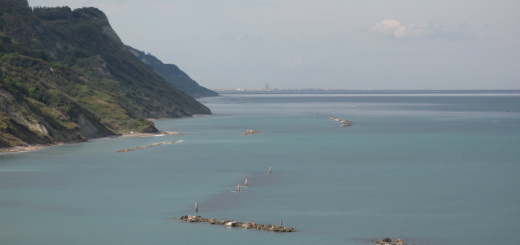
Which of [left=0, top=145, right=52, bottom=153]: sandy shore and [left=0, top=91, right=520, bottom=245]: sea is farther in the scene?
[left=0, top=145, right=52, bottom=153]: sandy shore

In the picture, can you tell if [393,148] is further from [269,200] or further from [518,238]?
[518,238]

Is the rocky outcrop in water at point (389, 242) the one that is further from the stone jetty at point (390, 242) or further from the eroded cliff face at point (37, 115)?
the eroded cliff face at point (37, 115)

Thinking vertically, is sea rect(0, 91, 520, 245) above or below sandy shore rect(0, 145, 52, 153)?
below

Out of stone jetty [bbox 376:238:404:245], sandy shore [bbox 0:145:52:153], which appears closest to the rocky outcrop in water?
stone jetty [bbox 376:238:404:245]

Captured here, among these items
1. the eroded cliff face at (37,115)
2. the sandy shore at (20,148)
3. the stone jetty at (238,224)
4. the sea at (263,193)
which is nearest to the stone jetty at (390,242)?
the sea at (263,193)

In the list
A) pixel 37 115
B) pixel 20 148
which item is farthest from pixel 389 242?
pixel 37 115

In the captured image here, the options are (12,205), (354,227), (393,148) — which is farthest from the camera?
(393,148)

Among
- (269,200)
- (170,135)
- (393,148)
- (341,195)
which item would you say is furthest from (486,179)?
(170,135)

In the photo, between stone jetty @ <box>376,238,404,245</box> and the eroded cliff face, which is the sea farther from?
the eroded cliff face
